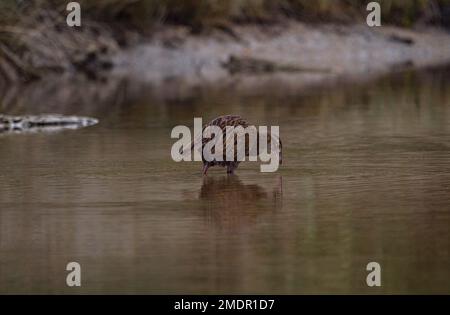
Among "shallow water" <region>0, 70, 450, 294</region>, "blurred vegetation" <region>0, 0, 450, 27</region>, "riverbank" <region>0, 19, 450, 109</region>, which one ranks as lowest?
"shallow water" <region>0, 70, 450, 294</region>

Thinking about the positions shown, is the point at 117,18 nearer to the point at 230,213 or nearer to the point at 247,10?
the point at 247,10

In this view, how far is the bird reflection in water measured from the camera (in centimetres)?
802

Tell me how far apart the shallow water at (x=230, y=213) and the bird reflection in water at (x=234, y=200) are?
1 cm

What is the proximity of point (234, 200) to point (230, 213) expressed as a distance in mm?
512

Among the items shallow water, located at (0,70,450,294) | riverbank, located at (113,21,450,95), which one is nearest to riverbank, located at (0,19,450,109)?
riverbank, located at (113,21,450,95)

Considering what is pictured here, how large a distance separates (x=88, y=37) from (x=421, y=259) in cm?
1607

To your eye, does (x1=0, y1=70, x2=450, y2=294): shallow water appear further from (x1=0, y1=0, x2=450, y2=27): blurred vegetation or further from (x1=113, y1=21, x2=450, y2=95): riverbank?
(x1=0, y1=0, x2=450, y2=27): blurred vegetation

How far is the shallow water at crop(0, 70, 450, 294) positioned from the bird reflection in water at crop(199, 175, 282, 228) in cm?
1

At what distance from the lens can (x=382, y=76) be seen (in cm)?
2048

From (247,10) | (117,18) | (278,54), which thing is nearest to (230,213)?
(278,54)

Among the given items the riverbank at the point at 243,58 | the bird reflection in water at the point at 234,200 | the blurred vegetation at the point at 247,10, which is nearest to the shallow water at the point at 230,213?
the bird reflection in water at the point at 234,200

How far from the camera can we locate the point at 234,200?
870 centimetres

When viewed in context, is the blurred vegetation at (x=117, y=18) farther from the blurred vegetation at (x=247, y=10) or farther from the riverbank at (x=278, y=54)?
the riverbank at (x=278, y=54)

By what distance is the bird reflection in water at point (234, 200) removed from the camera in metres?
8.02
